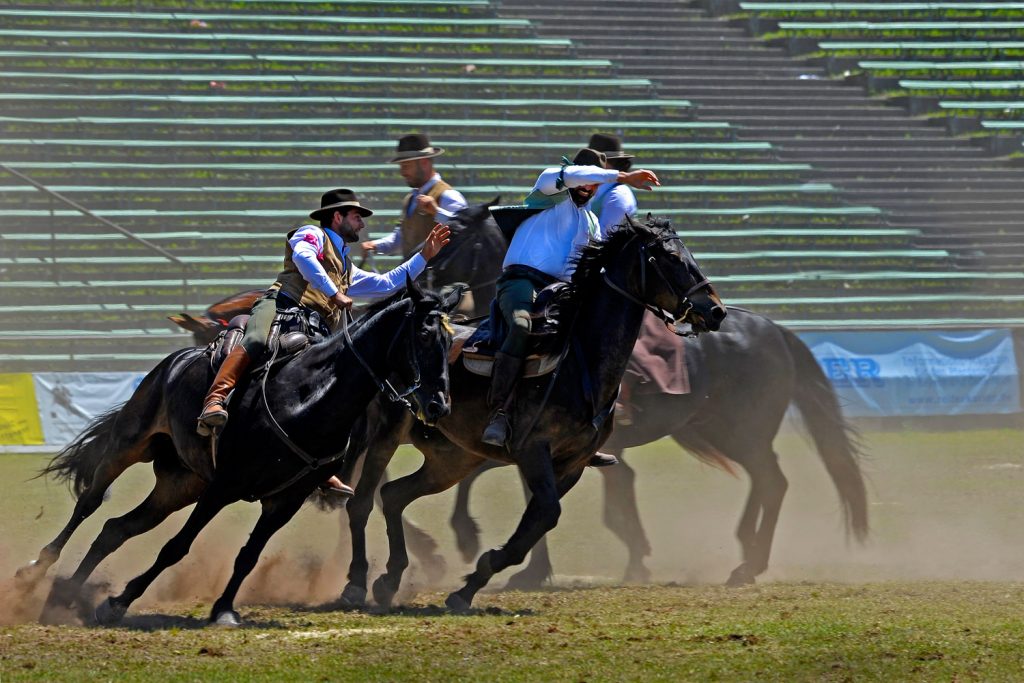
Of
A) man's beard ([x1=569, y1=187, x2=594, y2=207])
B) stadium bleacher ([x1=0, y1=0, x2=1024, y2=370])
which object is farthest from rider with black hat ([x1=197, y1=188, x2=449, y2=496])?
stadium bleacher ([x1=0, y1=0, x2=1024, y2=370])

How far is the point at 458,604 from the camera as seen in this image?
28.4 feet

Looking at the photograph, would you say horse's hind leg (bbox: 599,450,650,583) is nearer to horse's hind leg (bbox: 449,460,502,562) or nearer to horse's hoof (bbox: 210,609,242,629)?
horse's hind leg (bbox: 449,460,502,562)

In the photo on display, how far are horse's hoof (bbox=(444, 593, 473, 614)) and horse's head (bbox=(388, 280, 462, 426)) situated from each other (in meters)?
1.33

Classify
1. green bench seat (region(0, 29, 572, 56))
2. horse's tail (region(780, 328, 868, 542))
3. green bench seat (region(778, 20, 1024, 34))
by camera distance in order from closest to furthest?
horse's tail (region(780, 328, 868, 542))
green bench seat (region(0, 29, 572, 56))
green bench seat (region(778, 20, 1024, 34))

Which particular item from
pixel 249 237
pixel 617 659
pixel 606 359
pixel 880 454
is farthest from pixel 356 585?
pixel 249 237

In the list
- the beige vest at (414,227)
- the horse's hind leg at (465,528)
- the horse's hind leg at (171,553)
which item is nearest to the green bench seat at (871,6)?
the beige vest at (414,227)

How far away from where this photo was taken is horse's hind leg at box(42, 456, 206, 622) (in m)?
8.94

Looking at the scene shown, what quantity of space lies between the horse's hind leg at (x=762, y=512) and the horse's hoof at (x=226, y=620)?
174 inches

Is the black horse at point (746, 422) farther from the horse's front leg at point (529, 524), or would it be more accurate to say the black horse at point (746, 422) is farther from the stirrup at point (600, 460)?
the horse's front leg at point (529, 524)

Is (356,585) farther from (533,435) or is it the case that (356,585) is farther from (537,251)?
(537,251)

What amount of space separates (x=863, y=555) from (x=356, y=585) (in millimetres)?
4922

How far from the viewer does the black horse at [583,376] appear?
28.1ft

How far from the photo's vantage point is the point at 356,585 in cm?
934

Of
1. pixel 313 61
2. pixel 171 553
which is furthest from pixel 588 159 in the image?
pixel 313 61
